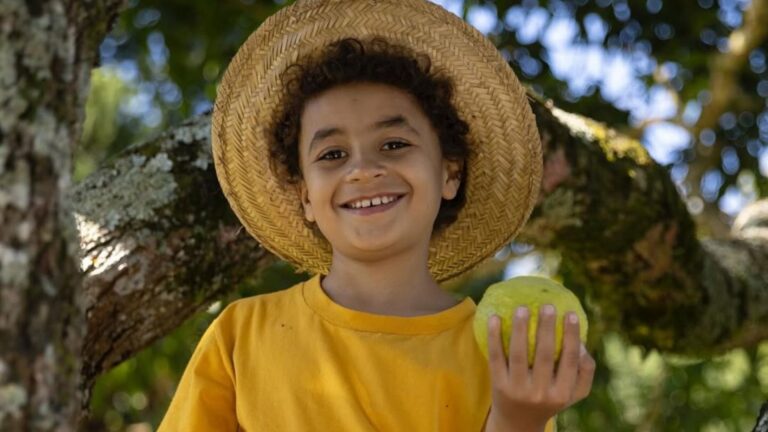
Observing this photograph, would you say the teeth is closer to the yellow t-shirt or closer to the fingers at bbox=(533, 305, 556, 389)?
the yellow t-shirt

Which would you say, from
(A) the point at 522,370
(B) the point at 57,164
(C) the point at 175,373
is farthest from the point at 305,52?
(C) the point at 175,373

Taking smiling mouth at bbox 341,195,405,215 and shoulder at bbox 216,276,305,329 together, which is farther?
shoulder at bbox 216,276,305,329

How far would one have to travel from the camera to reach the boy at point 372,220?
2.43 meters

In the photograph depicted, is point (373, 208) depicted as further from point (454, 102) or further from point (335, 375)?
point (454, 102)

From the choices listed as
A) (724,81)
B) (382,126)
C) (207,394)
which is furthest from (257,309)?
(724,81)

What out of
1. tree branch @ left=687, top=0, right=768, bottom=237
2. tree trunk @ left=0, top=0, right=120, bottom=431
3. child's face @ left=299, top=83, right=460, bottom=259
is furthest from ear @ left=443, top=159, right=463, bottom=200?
tree branch @ left=687, top=0, right=768, bottom=237

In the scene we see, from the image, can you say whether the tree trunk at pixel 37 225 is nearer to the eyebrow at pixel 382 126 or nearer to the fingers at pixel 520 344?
the fingers at pixel 520 344

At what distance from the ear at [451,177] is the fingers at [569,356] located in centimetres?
74

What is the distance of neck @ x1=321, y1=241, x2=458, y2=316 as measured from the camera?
2.59m

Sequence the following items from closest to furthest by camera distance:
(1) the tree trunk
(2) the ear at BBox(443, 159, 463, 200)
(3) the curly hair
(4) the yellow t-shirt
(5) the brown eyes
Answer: (1) the tree trunk < (4) the yellow t-shirt < (5) the brown eyes < (3) the curly hair < (2) the ear at BBox(443, 159, 463, 200)

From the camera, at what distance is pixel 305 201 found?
9.09 ft

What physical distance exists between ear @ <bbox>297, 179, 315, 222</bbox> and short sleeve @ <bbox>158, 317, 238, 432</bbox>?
32 centimetres

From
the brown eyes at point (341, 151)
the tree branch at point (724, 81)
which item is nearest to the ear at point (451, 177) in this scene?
the brown eyes at point (341, 151)

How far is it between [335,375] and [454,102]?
2.35ft
